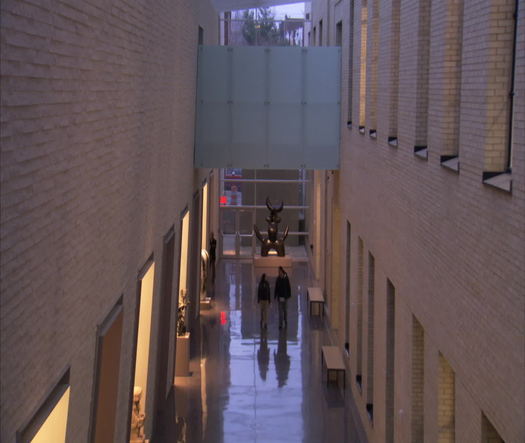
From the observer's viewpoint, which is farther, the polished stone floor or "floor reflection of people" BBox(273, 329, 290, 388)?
"floor reflection of people" BBox(273, 329, 290, 388)

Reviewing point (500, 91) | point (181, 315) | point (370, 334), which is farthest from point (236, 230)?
point (500, 91)

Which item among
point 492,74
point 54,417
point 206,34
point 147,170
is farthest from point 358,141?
point 54,417

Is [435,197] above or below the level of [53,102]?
below

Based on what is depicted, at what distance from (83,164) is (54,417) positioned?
1987mm

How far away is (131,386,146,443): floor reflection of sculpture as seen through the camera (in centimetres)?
1227

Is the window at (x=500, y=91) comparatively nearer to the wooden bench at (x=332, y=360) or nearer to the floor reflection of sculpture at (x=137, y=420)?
the floor reflection of sculpture at (x=137, y=420)

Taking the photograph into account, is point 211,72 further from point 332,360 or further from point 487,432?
point 487,432

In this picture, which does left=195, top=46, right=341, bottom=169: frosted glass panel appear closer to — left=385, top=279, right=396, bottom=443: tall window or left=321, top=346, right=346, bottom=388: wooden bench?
left=321, top=346, right=346, bottom=388: wooden bench

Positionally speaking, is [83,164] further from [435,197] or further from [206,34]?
[206,34]

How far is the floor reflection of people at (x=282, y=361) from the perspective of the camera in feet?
57.0

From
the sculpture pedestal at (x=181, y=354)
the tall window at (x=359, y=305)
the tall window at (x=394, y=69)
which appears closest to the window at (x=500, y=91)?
the tall window at (x=394, y=69)

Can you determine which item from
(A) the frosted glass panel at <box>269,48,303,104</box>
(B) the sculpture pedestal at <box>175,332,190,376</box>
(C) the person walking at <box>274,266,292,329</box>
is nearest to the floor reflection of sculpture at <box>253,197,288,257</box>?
(C) the person walking at <box>274,266,292,329</box>

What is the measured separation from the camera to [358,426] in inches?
581

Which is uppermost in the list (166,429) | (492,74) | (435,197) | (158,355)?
(492,74)
